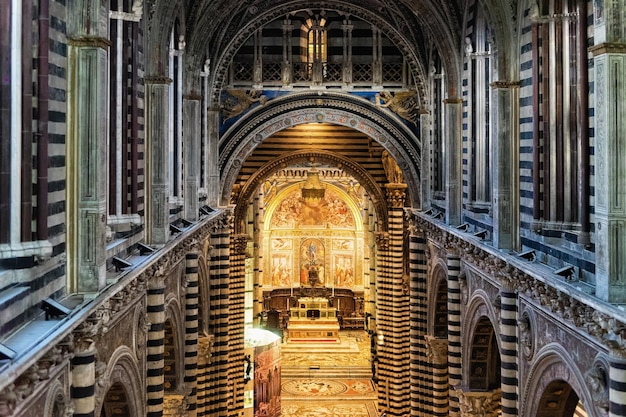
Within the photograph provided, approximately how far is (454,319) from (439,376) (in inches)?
164

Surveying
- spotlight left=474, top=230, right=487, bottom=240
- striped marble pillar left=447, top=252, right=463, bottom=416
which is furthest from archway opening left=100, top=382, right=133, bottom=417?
striped marble pillar left=447, top=252, right=463, bottom=416

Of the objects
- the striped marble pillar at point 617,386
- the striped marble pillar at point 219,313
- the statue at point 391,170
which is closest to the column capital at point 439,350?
the striped marble pillar at point 219,313

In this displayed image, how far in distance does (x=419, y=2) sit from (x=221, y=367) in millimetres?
13784

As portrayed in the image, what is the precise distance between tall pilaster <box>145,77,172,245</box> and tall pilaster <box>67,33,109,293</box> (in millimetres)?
5055

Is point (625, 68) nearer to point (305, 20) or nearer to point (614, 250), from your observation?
point (614, 250)

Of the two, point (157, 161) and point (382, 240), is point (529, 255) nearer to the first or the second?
point (157, 161)

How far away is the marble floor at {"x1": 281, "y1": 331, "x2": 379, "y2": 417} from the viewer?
35.4 meters

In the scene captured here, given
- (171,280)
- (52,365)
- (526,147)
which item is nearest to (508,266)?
(526,147)

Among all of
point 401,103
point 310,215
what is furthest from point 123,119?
point 310,215

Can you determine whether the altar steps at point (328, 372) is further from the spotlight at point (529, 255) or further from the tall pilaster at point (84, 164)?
the tall pilaster at point (84, 164)

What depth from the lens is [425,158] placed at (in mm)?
26656

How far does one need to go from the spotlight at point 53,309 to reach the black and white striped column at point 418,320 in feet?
58.5

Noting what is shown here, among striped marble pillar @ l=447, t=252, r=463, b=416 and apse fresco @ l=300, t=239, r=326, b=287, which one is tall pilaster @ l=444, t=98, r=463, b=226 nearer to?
striped marble pillar @ l=447, t=252, r=463, b=416

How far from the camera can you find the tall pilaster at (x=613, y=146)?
9961mm
